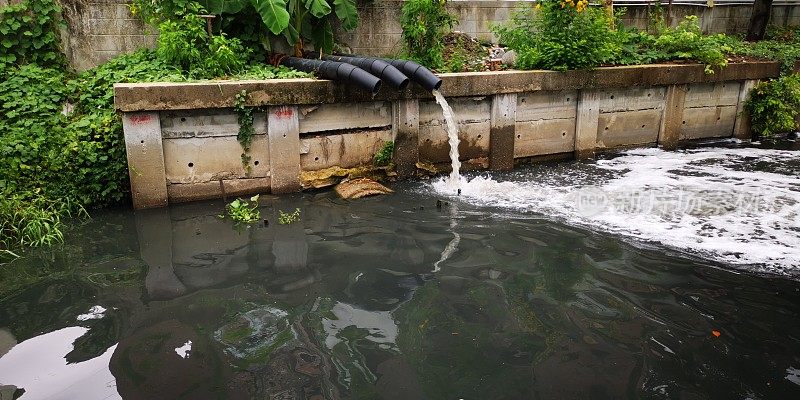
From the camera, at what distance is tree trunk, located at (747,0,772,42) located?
13.9 m

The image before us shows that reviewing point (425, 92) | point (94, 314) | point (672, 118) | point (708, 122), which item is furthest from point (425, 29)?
point (94, 314)

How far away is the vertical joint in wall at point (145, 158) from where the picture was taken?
7951 millimetres

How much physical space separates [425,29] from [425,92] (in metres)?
1.28

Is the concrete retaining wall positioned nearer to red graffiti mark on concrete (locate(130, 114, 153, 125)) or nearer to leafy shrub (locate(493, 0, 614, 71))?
red graffiti mark on concrete (locate(130, 114, 153, 125))

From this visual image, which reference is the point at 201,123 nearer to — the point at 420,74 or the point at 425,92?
the point at 420,74

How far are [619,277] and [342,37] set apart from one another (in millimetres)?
7160

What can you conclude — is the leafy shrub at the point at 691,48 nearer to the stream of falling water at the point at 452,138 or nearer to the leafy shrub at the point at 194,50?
the stream of falling water at the point at 452,138

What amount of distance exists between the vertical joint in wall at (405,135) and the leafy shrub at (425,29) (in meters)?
1.14

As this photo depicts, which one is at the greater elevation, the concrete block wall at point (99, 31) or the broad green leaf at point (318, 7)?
the broad green leaf at point (318, 7)

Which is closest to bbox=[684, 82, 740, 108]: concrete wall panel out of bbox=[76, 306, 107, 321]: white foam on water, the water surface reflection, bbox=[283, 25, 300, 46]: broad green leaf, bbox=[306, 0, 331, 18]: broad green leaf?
the water surface reflection

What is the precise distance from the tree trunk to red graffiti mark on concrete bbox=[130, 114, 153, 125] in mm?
13978

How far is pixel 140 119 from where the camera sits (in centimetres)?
795

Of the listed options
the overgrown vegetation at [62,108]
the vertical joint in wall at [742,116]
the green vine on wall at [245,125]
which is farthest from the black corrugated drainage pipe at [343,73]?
the vertical joint in wall at [742,116]

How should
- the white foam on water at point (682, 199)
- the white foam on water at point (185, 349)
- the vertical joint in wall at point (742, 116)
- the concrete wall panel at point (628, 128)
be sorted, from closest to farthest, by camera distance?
the white foam on water at point (185, 349)
the white foam on water at point (682, 199)
the concrete wall panel at point (628, 128)
the vertical joint in wall at point (742, 116)
